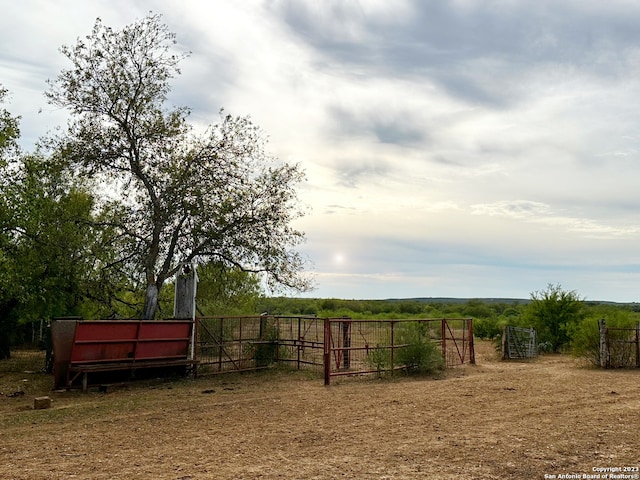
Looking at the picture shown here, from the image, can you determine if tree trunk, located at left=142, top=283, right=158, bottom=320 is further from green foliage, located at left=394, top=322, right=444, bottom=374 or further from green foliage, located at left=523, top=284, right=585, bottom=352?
green foliage, located at left=523, top=284, right=585, bottom=352

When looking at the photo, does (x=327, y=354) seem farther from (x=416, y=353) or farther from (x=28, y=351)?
(x=28, y=351)

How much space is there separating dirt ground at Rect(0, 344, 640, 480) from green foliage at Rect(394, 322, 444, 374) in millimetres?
1772

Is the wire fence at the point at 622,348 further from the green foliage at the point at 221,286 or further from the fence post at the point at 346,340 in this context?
the green foliage at the point at 221,286

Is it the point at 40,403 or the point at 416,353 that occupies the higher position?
the point at 416,353

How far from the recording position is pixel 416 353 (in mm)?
17578

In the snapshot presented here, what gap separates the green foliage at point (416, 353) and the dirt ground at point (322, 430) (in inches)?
69.8

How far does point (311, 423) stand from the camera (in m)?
10.3

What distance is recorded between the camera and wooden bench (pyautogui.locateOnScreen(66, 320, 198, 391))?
1389 cm

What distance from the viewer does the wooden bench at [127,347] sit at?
13891 mm

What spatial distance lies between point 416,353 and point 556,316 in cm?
1603

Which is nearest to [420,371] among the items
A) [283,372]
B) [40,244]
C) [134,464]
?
[283,372]

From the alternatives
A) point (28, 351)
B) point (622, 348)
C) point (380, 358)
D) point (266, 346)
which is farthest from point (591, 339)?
point (28, 351)

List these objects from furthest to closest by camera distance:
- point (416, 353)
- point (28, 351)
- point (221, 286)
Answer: point (28, 351), point (221, 286), point (416, 353)

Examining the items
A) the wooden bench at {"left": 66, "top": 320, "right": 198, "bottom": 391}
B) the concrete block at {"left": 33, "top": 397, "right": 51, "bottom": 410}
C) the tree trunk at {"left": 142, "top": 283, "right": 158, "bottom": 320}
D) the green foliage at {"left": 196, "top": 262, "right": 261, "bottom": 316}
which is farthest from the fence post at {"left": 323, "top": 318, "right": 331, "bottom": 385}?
the concrete block at {"left": 33, "top": 397, "right": 51, "bottom": 410}
